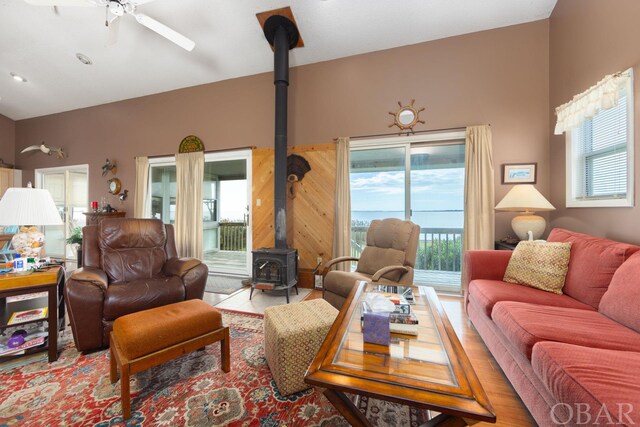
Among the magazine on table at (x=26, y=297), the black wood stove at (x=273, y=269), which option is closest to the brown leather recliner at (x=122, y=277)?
the magazine on table at (x=26, y=297)

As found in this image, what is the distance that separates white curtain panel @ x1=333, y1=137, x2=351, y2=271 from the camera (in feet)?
11.6

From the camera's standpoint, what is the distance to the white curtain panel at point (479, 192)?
3.04 m

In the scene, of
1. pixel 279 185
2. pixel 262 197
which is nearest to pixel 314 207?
pixel 279 185

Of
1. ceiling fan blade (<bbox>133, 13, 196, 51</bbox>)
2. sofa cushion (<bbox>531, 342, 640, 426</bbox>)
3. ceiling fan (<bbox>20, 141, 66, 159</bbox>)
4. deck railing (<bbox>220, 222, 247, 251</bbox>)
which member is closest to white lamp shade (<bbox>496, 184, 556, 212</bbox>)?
sofa cushion (<bbox>531, 342, 640, 426</bbox>)

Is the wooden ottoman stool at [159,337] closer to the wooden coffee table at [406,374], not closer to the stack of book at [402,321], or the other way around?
the wooden coffee table at [406,374]

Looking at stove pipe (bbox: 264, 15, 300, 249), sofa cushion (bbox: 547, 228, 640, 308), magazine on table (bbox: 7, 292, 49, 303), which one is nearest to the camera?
sofa cushion (bbox: 547, 228, 640, 308)

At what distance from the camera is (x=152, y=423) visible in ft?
4.21

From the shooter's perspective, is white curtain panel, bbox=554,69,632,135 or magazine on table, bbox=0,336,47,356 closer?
magazine on table, bbox=0,336,47,356

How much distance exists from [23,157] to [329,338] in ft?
28.5

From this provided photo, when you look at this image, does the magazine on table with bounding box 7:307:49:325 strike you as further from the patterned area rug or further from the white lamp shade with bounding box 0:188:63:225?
the white lamp shade with bounding box 0:188:63:225

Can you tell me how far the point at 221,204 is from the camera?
468cm

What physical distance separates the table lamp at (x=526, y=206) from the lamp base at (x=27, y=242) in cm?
434

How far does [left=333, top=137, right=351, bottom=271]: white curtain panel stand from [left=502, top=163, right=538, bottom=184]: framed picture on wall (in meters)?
1.98

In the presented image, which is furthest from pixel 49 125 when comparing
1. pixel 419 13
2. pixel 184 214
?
pixel 419 13
